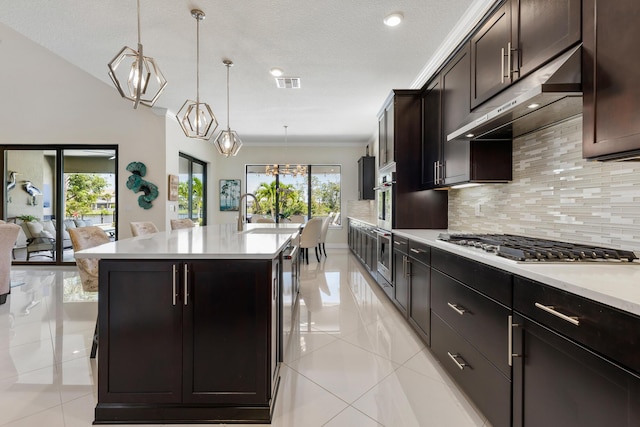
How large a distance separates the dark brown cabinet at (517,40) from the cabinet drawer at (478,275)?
113 centimetres

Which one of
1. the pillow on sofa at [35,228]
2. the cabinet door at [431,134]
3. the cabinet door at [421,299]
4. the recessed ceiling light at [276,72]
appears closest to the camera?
the cabinet door at [421,299]

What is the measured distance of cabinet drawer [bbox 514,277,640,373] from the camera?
32.2 inches

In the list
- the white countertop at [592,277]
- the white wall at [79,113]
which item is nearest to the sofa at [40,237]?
the white wall at [79,113]

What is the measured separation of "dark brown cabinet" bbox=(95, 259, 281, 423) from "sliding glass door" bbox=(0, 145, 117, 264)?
5002 mm

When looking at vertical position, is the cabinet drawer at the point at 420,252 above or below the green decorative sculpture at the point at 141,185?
below

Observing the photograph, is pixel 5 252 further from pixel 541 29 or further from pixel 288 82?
pixel 541 29

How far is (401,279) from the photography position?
3033 mm

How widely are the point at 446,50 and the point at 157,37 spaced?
9.95 ft

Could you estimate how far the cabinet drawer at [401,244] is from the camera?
2.88 m

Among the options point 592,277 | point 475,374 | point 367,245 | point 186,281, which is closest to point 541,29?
point 592,277

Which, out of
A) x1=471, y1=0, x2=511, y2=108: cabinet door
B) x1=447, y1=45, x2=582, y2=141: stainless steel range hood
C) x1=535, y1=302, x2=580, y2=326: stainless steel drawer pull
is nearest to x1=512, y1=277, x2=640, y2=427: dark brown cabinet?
x1=535, y1=302, x2=580, y2=326: stainless steel drawer pull

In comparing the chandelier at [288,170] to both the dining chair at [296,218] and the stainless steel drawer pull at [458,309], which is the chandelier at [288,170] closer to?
the dining chair at [296,218]

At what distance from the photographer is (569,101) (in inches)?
59.1

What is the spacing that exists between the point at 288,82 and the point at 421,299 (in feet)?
10.8
